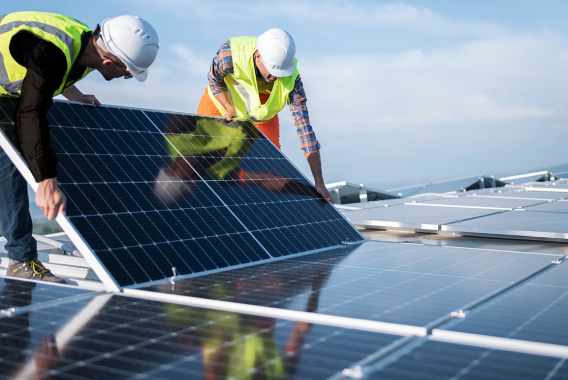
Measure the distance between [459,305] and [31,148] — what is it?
265 cm

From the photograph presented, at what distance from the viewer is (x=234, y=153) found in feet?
18.3

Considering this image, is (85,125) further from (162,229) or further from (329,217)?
(329,217)

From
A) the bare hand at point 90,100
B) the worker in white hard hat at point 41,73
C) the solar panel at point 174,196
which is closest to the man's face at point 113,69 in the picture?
the worker in white hard hat at point 41,73

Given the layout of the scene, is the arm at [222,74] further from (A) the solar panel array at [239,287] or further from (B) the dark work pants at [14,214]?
(B) the dark work pants at [14,214]

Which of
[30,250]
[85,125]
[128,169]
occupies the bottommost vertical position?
[30,250]

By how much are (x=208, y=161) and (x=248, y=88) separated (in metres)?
1.63

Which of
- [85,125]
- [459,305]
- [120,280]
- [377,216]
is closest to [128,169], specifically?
[85,125]

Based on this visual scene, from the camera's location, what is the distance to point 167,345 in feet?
7.82

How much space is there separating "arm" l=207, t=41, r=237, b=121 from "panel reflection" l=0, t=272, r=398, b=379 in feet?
12.1

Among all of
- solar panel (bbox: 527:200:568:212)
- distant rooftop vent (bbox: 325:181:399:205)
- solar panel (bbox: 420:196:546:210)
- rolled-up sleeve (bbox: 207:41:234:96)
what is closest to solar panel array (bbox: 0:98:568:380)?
rolled-up sleeve (bbox: 207:41:234:96)

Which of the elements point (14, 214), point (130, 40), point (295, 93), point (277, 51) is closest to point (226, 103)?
point (295, 93)

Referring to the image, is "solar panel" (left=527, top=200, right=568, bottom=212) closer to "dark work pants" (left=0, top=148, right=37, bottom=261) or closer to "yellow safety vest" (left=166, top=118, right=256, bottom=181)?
"yellow safety vest" (left=166, top=118, right=256, bottom=181)

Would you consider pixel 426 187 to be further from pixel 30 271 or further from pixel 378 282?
pixel 30 271

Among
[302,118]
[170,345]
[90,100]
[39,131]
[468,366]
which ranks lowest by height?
[468,366]
